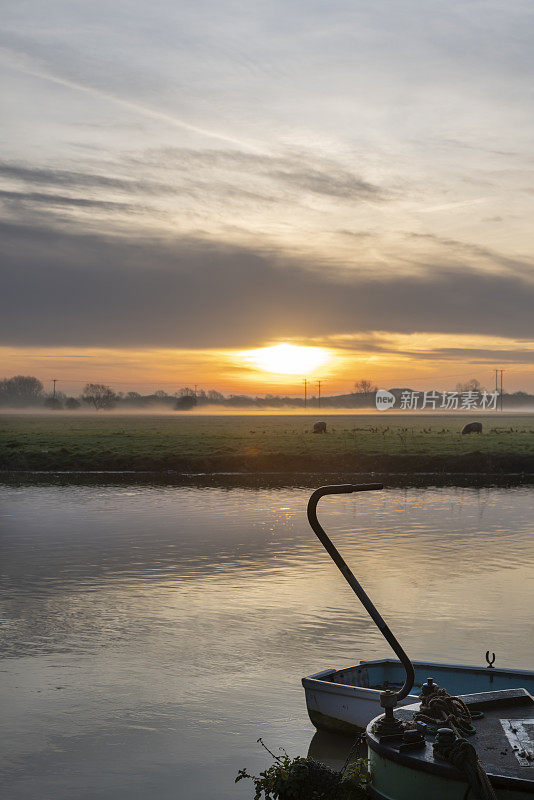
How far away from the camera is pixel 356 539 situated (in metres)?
33.3

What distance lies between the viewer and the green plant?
33.7ft

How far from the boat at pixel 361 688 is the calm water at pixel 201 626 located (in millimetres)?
541

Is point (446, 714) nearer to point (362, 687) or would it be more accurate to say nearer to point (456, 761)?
point (456, 761)

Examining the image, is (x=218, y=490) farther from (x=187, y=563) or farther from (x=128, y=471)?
(x=187, y=563)

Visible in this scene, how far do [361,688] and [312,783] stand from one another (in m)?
2.69

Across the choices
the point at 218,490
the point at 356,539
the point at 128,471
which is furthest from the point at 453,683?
the point at 128,471

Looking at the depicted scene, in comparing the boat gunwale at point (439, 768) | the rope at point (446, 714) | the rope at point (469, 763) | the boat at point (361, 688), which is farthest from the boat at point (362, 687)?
the rope at point (469, 763)

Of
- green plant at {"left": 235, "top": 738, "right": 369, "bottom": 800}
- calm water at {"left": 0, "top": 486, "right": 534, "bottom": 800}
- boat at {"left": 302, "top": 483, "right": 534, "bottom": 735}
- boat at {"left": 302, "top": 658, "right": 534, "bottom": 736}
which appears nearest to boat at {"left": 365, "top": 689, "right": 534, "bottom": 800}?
green plant at {"left": 235, "top": 738, "right": 369, "bottom": 800}

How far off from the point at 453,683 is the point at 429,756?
444cm

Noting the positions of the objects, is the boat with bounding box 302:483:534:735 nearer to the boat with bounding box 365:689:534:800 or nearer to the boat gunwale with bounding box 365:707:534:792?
the boat with bounding box 365:689:534:800

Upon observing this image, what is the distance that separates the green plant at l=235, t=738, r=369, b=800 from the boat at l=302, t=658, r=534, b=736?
2.20 m

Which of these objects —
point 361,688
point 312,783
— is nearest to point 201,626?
point 361,688

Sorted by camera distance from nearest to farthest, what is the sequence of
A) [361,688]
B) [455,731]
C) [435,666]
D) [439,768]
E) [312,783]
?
[439,768]
[455,731]
[312,783]
[361,688]
[435,666]

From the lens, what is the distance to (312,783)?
1040cm
